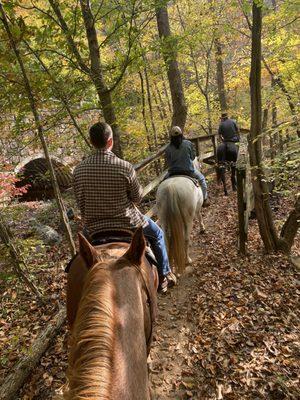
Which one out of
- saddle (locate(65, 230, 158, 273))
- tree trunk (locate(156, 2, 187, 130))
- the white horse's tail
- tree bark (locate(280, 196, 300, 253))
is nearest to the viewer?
saddle (locate(65, 230, 158, 273))

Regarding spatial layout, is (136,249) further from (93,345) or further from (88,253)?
(93,345)

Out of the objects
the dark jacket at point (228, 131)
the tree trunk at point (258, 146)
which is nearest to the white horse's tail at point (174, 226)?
the tree trunk at point (258, 146)

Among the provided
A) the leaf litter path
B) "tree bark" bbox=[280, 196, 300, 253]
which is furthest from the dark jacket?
the leaf litter path

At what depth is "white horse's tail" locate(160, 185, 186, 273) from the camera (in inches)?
218

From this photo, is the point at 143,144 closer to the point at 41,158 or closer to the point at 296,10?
the point at 41,158

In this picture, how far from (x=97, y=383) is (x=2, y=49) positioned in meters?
4.43

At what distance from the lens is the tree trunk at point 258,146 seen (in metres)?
5.05

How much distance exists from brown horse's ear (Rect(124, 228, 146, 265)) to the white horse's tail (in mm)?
3374

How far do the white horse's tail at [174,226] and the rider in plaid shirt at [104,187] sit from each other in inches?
85.3

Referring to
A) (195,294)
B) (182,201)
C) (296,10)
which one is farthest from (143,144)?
(195,294)

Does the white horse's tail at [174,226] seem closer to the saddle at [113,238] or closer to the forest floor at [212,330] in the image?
the forest floor at [212,330]

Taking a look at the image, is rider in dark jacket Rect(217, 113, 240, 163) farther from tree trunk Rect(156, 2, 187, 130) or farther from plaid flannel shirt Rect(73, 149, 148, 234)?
plaid flannel shirt Rect(73, 149, 148, 234)

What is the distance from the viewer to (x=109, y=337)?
1.40 meters

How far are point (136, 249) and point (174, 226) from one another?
3428 millimetres
